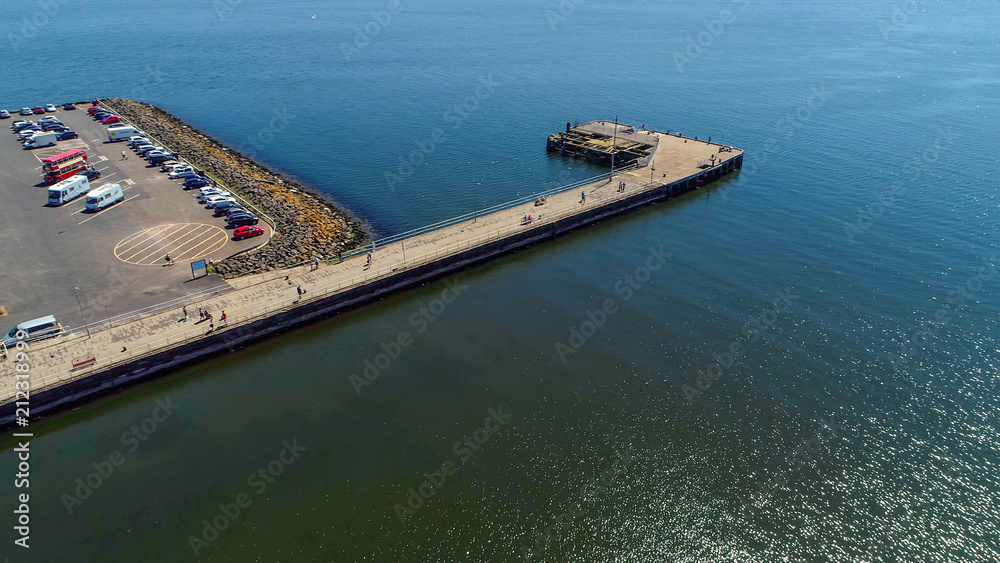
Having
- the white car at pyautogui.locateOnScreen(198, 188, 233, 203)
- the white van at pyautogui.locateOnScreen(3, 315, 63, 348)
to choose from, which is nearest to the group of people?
the white van at pyautogui.locateOnScreen(3, 315, 63, 348)

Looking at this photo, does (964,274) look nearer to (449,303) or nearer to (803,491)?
(803,491)

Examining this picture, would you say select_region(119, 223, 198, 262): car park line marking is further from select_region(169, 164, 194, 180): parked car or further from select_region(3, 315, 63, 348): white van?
select_region(169, 164, 194, 180): parked car

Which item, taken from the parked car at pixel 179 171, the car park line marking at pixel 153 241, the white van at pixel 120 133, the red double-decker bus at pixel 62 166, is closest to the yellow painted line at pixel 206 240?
the car park line marking at pixel 153 241

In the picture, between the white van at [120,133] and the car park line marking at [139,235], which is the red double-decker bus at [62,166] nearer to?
the white van at [120,133]

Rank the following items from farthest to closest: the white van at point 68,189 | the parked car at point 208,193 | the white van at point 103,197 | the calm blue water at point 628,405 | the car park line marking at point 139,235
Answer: the parked car at point 208,193 → the white van at point 68,189 → the white van at point 103,197 → the car park line marking at point 139,235 → the calm blue water at point 628,405

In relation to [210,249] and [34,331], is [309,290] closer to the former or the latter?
[210,249]
